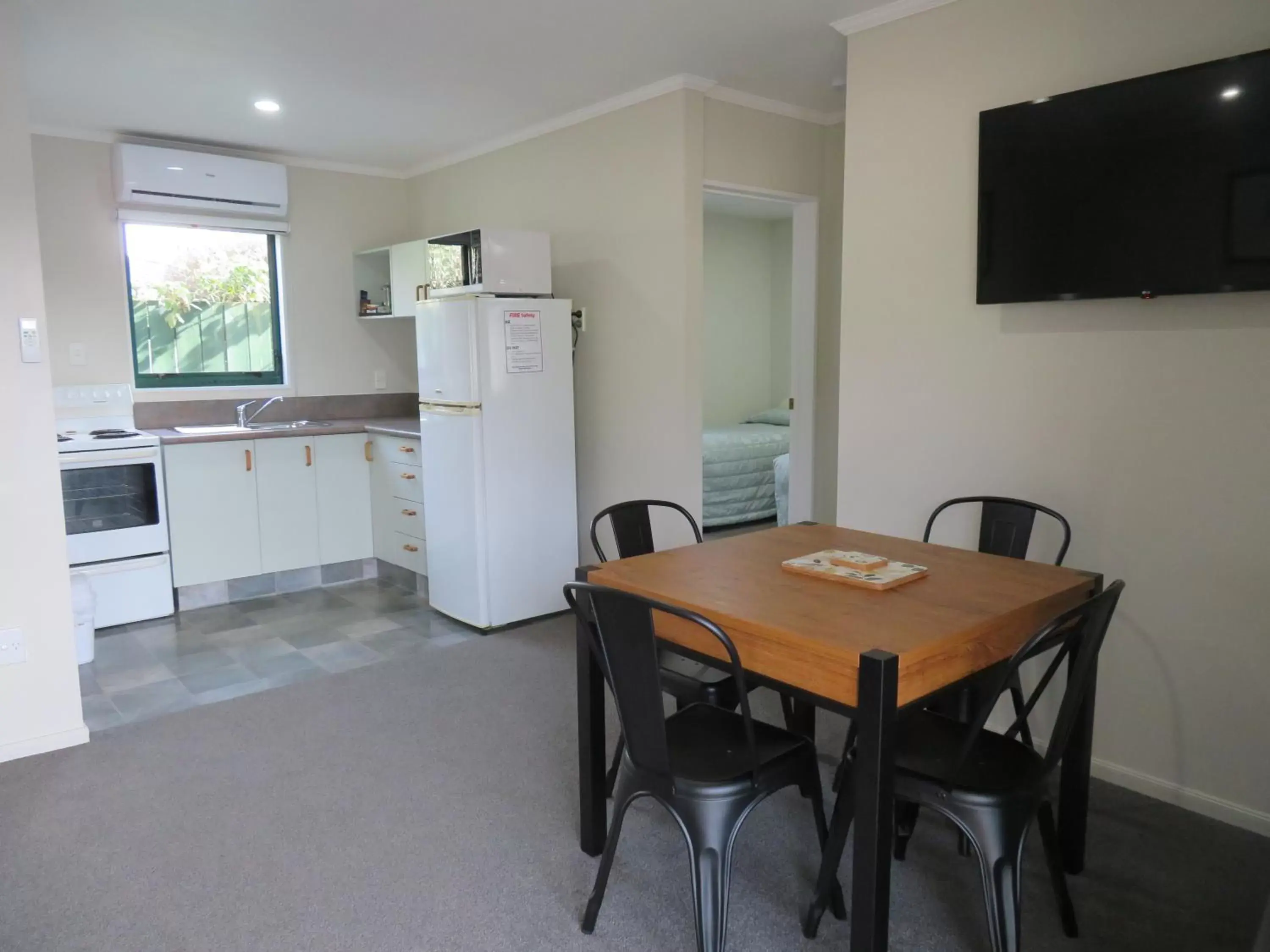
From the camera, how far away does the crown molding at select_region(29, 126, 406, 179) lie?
4512 mm

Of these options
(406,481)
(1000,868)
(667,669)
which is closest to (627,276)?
(406,481)

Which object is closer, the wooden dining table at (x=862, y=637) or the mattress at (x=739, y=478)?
the wooden dining table at (x=862, y=637)

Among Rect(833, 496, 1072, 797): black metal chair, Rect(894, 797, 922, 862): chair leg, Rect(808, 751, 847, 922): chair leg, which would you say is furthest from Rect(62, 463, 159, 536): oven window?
Rect(894, 797, 922, 862): chair leg

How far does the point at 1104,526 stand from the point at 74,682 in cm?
339

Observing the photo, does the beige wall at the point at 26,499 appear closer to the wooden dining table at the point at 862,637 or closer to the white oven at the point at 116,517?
the white oven at the point at 116,517

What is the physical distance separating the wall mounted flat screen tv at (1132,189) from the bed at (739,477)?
10.8 feet

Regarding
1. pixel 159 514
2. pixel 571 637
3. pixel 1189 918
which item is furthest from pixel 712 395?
pixel 1189 918

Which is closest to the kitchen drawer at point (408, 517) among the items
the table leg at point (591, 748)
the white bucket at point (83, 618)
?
the white bucket at point (83, 618)

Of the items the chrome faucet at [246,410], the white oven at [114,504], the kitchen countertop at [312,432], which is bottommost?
the white oven at [114,504]

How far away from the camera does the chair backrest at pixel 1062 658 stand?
163cm

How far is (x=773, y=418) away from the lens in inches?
292

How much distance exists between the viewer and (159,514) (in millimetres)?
4398

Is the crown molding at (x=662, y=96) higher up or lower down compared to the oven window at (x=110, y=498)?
higher up

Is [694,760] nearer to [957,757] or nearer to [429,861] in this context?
[957,757]
